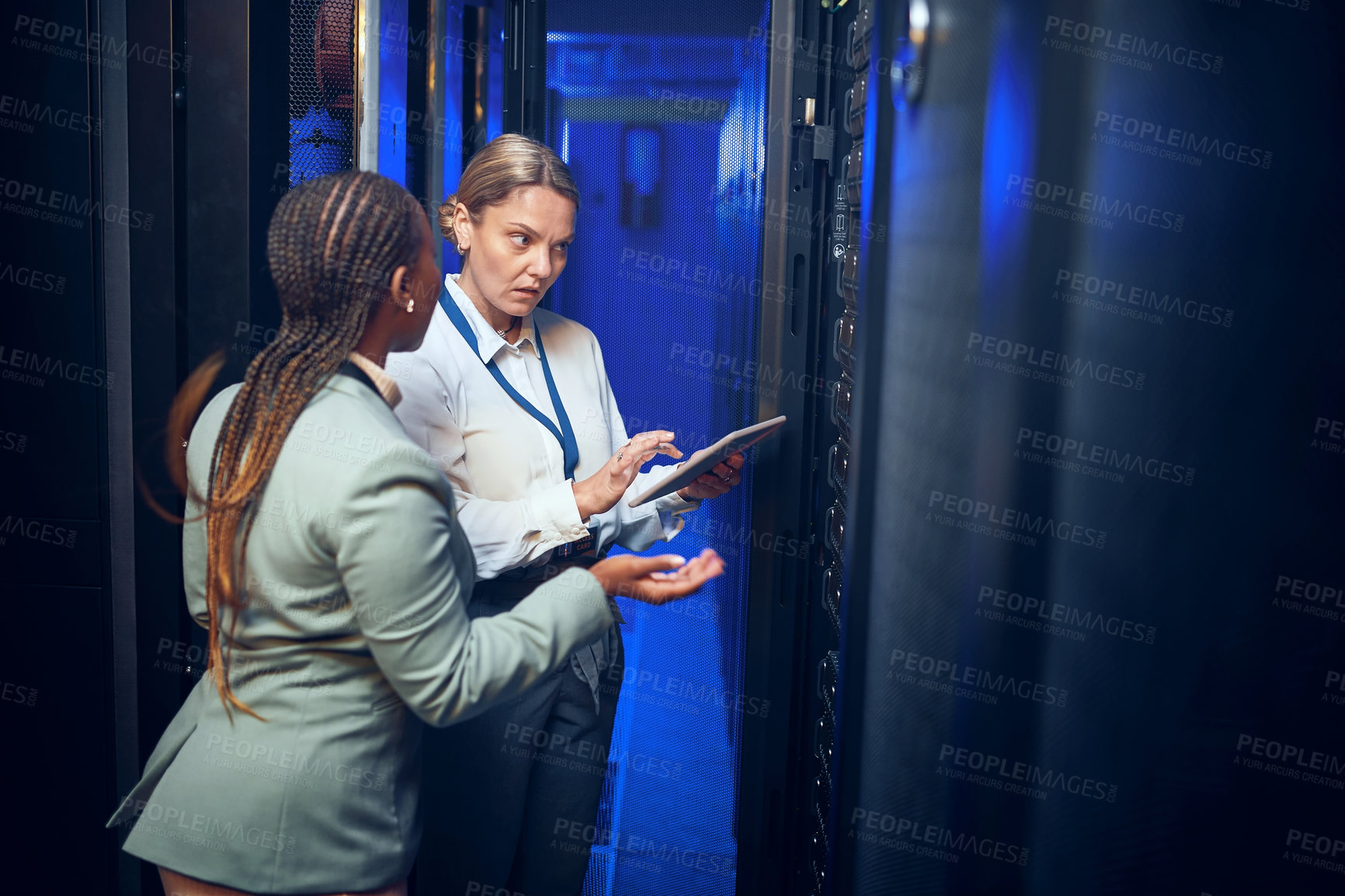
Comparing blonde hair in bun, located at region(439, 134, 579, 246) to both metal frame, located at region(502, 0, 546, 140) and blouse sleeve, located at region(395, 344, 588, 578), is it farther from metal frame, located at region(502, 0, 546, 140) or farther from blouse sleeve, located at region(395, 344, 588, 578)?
metal frame, located at region(502, 0, 546, 140)

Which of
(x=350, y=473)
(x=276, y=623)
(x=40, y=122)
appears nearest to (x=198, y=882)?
(x=276, y=623)

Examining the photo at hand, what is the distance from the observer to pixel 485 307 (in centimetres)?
166

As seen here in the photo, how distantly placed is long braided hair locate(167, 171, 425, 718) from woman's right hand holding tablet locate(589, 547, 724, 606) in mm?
448

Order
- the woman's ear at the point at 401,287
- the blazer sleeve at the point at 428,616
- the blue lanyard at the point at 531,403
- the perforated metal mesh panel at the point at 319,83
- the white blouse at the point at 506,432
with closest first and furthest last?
1. the blazer sleeve at the point at 428,616
2. the woman's ear at the point at 401,287
3. the white blouse at the point at 506,432
4. the blue lanyard at the point at 531,403
5. the perforated metal mesh panel at the point at 319,83

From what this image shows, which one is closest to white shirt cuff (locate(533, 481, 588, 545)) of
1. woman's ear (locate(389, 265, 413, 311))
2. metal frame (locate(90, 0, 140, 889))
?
woman's ear (locate(389, 265, 413, 311))

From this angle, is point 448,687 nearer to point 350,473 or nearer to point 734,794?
point 350,473

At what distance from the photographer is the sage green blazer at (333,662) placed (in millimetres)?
1038

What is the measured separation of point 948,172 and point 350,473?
92 cm

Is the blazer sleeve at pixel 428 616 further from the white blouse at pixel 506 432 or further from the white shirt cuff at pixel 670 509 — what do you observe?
the white shirt cuff at pixel 670 509

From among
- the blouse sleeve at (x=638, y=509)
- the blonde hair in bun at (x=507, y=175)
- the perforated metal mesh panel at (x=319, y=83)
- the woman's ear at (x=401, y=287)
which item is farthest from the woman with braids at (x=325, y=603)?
the perforated metal mesh panel at (x=319, y=83)

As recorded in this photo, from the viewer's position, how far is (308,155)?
6.50ft

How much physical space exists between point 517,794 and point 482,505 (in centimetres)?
55

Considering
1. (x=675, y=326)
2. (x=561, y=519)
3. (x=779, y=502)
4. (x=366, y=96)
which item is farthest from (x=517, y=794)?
(x=366, y=96)

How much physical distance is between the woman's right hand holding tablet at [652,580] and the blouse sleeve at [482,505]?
0.91 feet
